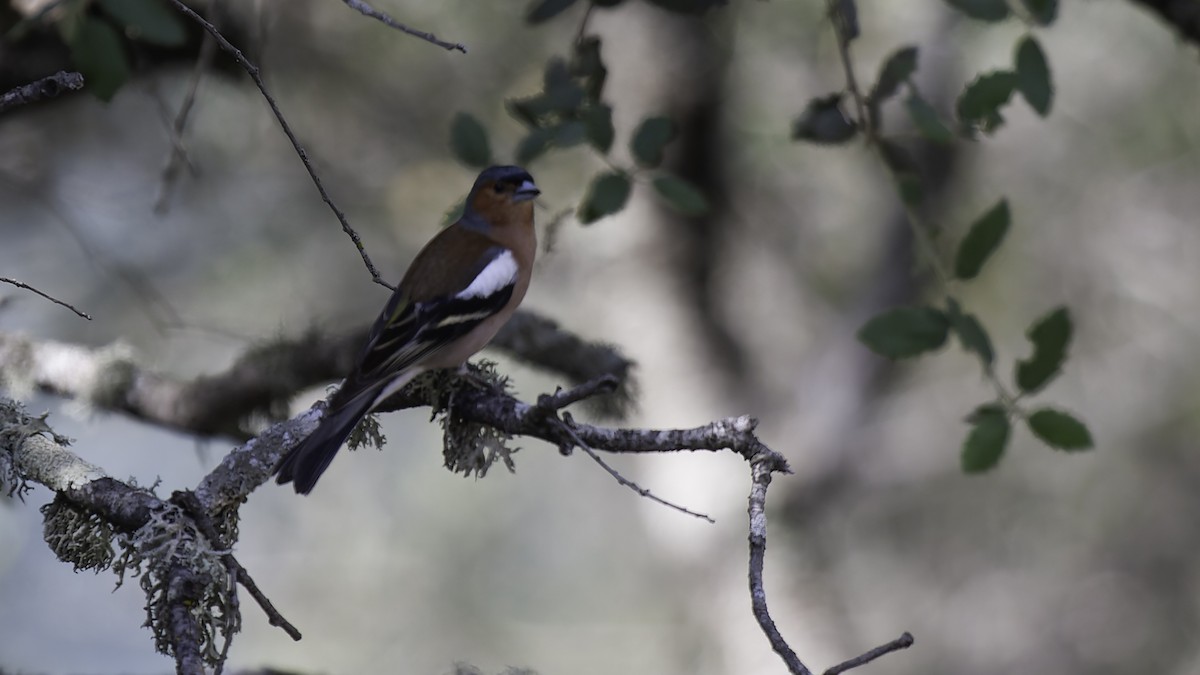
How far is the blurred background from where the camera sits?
700 cm

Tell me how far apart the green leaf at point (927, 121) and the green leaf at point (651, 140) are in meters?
0.69

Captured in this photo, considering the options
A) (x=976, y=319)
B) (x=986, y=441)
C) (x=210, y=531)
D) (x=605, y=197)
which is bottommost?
(x=210, y=531)

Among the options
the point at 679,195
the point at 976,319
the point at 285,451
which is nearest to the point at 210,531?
the point at 285,451

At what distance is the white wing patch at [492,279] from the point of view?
3910 mm

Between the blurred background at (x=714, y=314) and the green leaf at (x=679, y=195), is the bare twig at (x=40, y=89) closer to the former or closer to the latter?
the green leaf at (x=679, y=195)

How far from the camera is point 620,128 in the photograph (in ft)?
19.9

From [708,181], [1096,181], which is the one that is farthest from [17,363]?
[1096,181]

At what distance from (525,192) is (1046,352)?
2071 mm

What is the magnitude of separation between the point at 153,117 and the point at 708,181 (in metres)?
4.01

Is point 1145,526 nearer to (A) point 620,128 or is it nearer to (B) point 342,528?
(A) point 620,128

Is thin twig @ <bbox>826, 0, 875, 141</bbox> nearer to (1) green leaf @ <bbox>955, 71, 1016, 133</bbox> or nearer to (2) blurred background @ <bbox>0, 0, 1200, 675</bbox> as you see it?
(1) green leaf @ <bbox>955, 71, 1016, 133</bbox>

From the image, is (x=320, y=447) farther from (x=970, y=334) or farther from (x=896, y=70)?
(x=896, y=70)

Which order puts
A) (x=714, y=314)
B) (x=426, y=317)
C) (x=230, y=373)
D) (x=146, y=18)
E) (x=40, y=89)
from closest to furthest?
(x=40, y=89) < (x=146, y=18) < (x=426, y=317) < (x=230, y=373) < (x=714, y=314)

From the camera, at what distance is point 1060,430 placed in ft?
9.70
